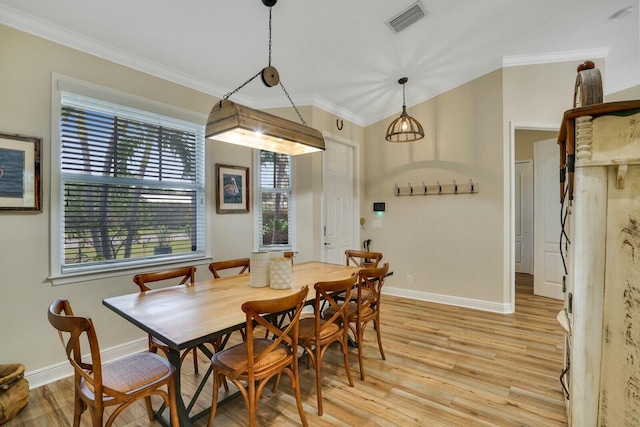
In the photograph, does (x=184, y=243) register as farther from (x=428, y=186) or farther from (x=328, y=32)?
(x=428, y=186)

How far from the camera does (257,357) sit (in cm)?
156

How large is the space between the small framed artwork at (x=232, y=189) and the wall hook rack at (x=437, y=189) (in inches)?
92.2

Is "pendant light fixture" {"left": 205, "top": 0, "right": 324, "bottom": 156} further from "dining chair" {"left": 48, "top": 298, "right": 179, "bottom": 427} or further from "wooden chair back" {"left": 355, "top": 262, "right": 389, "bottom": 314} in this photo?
"dining chair" {"left": 48, "top": 298, "right": 179, "bottom": 427}

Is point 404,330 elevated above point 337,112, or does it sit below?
below

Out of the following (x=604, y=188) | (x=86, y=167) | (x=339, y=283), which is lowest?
(x=339, y=283)

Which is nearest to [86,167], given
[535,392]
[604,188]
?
[604,188]

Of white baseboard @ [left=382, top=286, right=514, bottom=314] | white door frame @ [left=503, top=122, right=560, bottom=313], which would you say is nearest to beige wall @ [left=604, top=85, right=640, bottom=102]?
white door frame @ [left=503, top=122, right=560, bottom=313]

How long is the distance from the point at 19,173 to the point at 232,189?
1.80 meters

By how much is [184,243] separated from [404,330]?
2604mm

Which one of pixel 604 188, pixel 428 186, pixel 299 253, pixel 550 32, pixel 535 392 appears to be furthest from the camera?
pixel 428 186

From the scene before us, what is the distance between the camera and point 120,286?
105 inches

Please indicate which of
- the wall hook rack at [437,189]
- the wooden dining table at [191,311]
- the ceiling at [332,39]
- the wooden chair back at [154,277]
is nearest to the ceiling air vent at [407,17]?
the ceiling at [332,39]

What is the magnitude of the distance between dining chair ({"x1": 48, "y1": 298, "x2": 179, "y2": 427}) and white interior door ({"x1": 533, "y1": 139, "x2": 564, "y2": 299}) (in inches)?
200

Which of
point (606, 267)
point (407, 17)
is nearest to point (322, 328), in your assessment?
point (606, 267)
